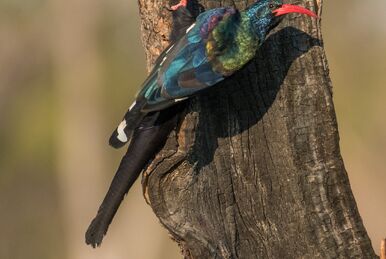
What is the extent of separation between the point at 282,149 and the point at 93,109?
935 cm

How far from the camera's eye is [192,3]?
504cm

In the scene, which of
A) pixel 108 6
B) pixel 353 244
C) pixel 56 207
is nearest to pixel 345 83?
pixel 108 6

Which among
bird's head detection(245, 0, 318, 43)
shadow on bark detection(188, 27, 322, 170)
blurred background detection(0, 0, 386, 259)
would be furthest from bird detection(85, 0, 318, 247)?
blurred background detection(0, 0, 386, 259)

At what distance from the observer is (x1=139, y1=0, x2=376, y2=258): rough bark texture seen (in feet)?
16.2

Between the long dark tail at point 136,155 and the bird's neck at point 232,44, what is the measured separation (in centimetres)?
30

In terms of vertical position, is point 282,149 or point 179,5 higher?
point 179,5

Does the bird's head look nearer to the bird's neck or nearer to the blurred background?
the bird's neck

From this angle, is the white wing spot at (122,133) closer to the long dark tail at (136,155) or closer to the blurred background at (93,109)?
the long dark tail at (136,155)

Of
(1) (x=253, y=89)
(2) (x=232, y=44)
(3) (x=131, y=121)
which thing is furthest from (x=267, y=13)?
(3) (x=131, y=121)

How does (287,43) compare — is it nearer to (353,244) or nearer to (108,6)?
(353,244)

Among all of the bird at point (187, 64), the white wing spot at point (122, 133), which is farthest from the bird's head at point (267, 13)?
the white wing spot at point (122, 133)

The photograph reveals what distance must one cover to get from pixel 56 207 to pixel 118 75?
287 cm

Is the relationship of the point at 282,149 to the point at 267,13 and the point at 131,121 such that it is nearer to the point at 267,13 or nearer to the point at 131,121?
the point at 267,13

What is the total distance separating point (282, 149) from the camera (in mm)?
4969
